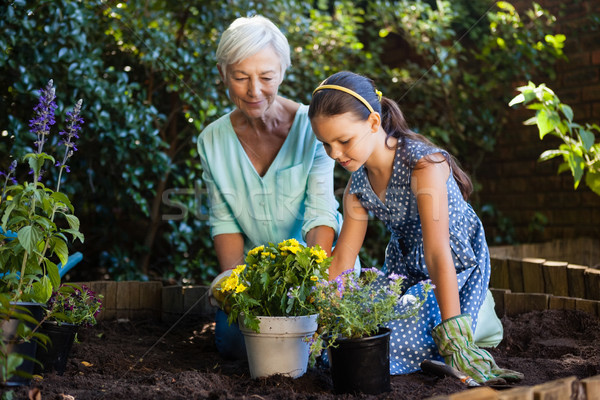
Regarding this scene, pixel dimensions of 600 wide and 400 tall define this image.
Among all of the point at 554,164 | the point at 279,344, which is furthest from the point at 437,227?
the point at 554,164

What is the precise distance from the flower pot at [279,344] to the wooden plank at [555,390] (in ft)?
2.37

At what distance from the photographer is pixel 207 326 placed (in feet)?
10.1

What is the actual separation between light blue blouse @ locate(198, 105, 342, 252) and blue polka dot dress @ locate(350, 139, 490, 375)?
0.23 m

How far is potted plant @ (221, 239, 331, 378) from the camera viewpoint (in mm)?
1872

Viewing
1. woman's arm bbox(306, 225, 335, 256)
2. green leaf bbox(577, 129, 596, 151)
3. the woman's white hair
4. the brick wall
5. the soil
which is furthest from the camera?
the brick wall

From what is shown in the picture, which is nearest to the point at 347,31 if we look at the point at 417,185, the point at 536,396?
the point at 417,185

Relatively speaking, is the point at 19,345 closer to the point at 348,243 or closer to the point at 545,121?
the point at 348,243

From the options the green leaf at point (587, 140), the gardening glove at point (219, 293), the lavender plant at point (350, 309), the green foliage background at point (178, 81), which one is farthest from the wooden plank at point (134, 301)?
the green leaf at point (587, 140)

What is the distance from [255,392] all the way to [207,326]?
134 cm

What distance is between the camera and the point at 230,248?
2.72 meters

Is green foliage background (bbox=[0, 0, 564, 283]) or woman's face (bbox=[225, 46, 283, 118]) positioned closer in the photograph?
woman's face (bbox=[225, 46, 283, 118])

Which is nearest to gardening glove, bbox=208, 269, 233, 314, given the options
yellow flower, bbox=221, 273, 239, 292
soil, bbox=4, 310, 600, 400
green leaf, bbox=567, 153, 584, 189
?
yellow flower, bbox=221, 273, 239, 292

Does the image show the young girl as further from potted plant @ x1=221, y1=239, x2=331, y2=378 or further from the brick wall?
the brick wall

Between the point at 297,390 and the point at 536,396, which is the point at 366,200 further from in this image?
the point at 536,396
